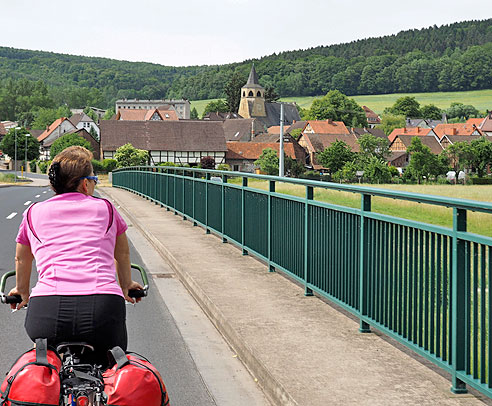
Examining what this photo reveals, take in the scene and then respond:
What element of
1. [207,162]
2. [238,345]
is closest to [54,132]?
[207,162]

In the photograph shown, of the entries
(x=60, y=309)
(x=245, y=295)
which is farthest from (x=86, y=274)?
(x=245, y=295)

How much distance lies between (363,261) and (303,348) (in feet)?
3.21

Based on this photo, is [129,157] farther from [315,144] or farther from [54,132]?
[54,132]

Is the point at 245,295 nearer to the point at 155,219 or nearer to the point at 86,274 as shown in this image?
the point at 86,274

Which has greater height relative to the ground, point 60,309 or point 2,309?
point 60,309

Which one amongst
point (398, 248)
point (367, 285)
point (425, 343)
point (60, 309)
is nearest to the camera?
point (60, 309)

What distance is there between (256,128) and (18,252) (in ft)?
560

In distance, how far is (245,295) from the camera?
8492mm

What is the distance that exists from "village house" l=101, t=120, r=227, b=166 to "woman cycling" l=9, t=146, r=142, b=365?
373 feet

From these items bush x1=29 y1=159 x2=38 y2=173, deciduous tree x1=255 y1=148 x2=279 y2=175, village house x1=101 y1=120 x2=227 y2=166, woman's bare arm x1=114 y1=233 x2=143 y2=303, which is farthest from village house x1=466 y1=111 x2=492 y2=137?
woman's bare arm x1=114 y1=233 x2=143 y2=303

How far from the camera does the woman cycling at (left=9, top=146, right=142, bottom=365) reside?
3201 millimetres

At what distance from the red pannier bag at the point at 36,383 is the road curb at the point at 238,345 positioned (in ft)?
6.59

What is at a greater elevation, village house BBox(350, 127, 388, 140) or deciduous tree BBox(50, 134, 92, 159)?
village house BBox(350, 127, 388, 140)

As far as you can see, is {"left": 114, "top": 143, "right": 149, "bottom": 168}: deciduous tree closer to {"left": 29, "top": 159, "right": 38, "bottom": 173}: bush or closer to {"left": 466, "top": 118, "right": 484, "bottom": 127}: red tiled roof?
{"left": 29, "top": 159, "right": 38, "bottom": 173}: bush
